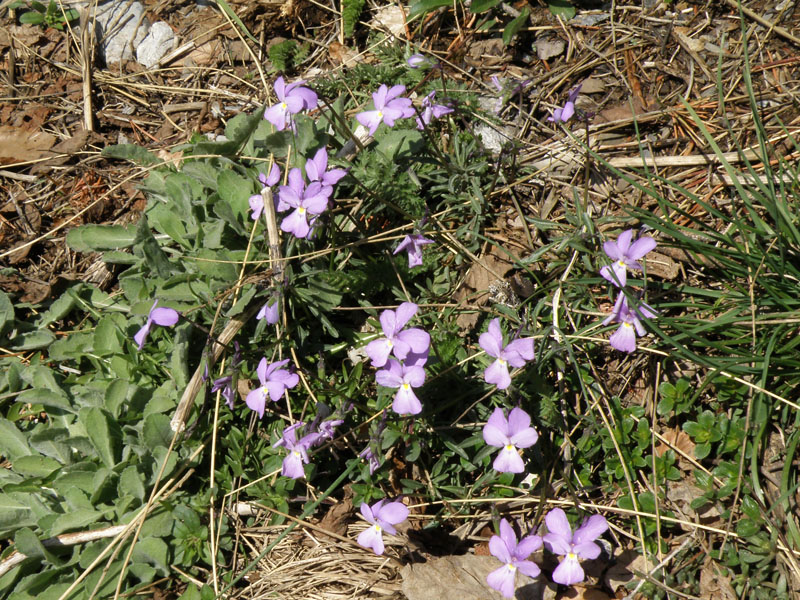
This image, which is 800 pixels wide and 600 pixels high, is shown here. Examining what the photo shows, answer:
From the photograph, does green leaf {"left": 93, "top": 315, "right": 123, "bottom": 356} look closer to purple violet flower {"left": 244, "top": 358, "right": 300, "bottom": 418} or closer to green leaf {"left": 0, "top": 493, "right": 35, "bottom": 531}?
green leaf {"left": 0, "top": 493, "right": 35, "bottom": 531}

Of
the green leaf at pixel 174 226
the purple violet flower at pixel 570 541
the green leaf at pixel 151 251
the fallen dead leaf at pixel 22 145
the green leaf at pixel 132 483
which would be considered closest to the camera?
the purple violet flower at pixel 570 541

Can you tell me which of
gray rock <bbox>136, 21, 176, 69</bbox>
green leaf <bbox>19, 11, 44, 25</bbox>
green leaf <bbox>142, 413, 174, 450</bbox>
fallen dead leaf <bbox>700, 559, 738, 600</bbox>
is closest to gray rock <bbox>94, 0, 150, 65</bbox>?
gray rock <bbox>136, 21, 176, 69</bbox>

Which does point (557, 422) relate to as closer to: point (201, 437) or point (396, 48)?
point (201, 437)

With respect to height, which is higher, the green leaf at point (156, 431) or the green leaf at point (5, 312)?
the green leaf at point (5, 312)

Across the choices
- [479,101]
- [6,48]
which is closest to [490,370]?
[479,101]

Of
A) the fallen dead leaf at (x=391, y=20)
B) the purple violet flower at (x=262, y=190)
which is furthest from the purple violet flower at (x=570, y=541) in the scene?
the fallen dead leaf at (x=391, y=20)

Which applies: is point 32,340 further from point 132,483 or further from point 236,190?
point 236,190

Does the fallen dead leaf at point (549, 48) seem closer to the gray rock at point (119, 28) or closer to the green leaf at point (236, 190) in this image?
the green leaf at point (236, 190)
